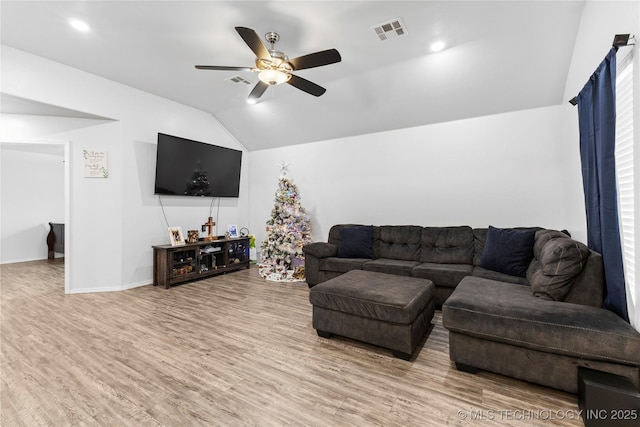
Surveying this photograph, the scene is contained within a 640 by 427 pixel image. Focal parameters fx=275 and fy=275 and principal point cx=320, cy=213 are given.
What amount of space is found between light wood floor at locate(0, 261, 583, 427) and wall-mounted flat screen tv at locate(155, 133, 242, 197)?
2.27 m

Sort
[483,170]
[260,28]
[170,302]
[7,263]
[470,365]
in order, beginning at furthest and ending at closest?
1. [7,263]
2. [483,170]
3. [170,302]
4. [260,28]
5. [470,365]

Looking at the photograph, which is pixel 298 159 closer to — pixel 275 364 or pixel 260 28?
pixel 260 28

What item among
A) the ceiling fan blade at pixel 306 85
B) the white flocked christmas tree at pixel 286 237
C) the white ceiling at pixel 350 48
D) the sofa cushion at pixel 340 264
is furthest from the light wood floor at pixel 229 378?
the white ceiling at pixel 350 48

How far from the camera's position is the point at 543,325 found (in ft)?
5.78

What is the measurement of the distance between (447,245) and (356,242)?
128 centimetres

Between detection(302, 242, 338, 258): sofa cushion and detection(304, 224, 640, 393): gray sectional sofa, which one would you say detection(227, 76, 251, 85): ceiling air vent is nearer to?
detection(302, 242, 338, 258): sofa cushion

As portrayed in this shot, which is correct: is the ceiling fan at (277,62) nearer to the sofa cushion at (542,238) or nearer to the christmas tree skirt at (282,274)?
the sofa cushion at (542,238)

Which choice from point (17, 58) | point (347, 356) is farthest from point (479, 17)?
point (17, 58)

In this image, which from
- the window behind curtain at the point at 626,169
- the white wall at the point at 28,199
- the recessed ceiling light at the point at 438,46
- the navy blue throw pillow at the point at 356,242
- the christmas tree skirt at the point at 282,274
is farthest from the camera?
the white wall at the point at 28,199

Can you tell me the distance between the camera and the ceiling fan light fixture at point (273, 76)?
9.20ft

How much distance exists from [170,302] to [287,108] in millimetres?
3552

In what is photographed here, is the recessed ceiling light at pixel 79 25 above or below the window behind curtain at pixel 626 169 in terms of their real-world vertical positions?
above

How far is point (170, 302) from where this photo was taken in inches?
143

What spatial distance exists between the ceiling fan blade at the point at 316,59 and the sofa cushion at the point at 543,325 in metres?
2.35
